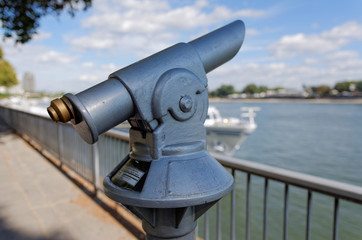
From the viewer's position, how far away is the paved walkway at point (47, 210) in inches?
126

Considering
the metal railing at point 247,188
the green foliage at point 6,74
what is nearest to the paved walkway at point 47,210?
the metal railing at point 247,188

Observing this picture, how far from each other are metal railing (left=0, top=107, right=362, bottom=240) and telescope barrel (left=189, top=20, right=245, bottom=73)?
38.0 inches

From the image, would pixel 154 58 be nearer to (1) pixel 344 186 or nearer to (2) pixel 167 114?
(2) pixel 167 114

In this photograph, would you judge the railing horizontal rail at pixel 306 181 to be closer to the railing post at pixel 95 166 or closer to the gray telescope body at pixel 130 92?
the gray telescope body at pixel 130 92

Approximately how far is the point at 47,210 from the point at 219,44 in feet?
11.5

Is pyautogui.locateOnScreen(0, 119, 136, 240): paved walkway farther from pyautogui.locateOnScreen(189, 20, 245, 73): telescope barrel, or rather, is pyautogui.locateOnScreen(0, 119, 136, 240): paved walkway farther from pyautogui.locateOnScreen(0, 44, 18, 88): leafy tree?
pyautogui.locateOnScreen(0, 44, 18, 88): leafy tree

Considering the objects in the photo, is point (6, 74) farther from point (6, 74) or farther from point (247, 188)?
point (247, 188)

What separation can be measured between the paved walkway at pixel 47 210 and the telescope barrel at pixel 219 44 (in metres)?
2.49

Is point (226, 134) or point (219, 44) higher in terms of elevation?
point (219, 44)

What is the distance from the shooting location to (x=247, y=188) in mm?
2299

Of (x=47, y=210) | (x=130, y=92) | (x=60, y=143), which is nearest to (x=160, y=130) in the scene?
(x=130, y=92)

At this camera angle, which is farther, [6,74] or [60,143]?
[6,74]

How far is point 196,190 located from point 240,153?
20324 millimetres

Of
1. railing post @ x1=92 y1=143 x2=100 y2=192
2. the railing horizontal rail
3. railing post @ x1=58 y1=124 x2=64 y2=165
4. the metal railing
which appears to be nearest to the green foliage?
the metal railing
